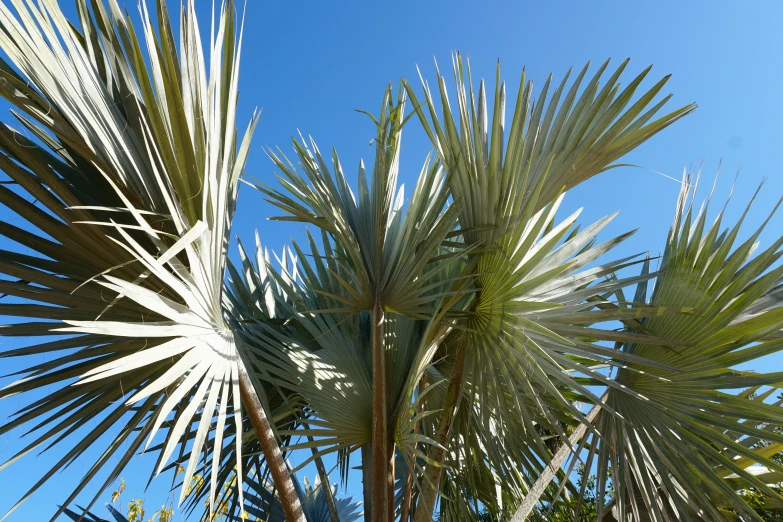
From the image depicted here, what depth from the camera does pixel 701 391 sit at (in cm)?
240

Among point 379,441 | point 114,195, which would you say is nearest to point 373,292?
point 379,441

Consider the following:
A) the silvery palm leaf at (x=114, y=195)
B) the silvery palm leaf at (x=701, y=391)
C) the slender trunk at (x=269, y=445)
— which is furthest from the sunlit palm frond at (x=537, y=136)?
the slender trunk at (x=269, y=445)

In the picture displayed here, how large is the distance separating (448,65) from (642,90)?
83 cm

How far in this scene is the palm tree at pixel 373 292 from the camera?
190 cm

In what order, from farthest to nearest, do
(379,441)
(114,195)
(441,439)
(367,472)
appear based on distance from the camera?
(367,472), (441,439), (379,441), (114,195)

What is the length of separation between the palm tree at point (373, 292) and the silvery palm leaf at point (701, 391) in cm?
1

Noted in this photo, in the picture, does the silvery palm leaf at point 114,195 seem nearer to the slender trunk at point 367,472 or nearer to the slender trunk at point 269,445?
the slender trunk at point 269,445

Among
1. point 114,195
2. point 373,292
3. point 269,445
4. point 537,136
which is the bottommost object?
point 269,445


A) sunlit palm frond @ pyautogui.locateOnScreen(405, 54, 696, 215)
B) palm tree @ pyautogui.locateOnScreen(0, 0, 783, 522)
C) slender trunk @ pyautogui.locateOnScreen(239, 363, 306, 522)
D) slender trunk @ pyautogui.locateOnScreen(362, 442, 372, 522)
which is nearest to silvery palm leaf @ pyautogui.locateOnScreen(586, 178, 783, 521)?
palm tree @ pyautogui.locateOnScreen(0, 0, 783, 522)

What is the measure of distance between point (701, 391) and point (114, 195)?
90.2 inches

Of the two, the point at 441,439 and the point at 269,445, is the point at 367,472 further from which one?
the point at 269,445

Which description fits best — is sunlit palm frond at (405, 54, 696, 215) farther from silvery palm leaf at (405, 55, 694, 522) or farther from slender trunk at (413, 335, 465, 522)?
slender trunk at (413, 335, 465, 522)

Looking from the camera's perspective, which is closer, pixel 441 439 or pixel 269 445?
pixel 269 445

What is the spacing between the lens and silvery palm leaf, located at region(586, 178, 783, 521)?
7.43 ft
